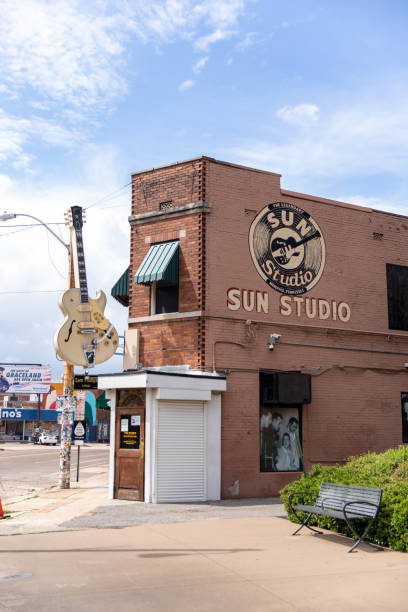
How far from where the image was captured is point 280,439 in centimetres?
Result: 1775

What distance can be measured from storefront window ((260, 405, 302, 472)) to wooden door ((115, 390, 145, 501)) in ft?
11.3

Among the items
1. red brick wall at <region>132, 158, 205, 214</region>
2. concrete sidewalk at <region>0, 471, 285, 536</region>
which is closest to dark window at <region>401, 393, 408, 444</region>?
concrete sidewalk at <region>0, 471, 285, 536</region>

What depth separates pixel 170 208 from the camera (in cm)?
1819

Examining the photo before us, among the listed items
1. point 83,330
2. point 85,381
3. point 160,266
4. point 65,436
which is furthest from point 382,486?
point 65,436

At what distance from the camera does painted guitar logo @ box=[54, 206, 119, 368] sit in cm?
1828

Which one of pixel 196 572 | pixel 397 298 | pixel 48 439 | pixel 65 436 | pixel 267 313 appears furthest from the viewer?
pixel 48 439

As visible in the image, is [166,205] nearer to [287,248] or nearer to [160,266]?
[160,266]

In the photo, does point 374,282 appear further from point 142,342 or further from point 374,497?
point 374,497

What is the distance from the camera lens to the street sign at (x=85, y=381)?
19172 mm

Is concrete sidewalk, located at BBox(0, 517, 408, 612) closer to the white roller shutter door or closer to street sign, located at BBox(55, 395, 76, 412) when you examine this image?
the white roller shutter door

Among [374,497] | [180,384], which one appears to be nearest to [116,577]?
[374,497]

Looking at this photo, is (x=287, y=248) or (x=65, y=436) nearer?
(x=287, y=248)

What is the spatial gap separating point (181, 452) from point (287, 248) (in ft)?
22.1

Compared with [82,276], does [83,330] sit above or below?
below
